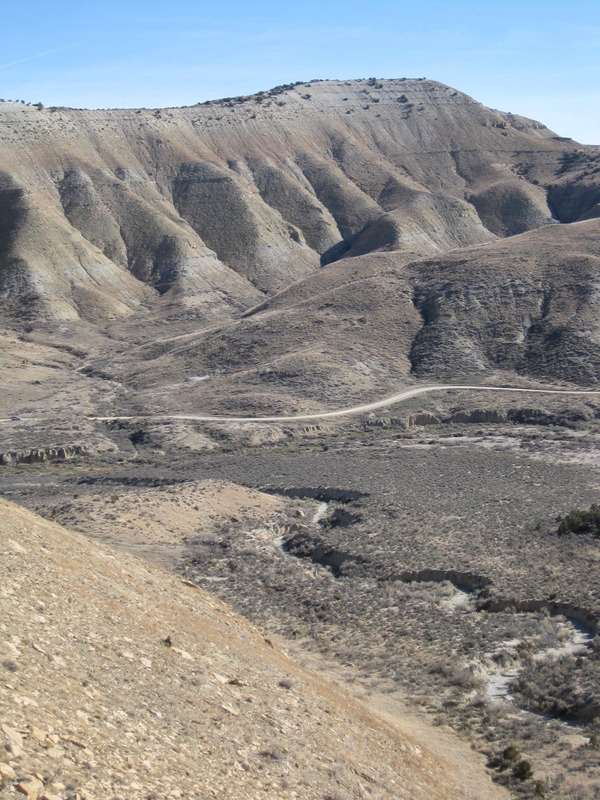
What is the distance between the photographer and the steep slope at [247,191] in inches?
3748

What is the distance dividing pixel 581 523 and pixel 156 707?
21016 mm

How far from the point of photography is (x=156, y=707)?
40.1 feet

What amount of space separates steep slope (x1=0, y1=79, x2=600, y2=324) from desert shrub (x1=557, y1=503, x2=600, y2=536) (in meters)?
64.3

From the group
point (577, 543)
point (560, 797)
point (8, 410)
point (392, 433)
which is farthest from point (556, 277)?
point (560, 797)

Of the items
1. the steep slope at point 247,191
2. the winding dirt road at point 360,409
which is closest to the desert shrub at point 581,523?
the winding dirt road at point 360,409

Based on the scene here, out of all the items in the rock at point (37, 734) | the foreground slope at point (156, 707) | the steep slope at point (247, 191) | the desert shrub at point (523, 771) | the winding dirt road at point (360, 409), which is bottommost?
the desert shrub at point (523, 771)

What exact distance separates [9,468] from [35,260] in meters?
47.5

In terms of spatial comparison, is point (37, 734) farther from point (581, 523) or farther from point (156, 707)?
point (581, 523)

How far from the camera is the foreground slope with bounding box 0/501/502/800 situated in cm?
1012

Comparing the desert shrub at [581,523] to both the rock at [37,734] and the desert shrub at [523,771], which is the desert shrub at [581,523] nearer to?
the desert shrub at [523,771]

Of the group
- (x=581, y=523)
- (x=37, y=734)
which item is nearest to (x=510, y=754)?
(x=37, y=734)

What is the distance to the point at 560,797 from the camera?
14.8 meters

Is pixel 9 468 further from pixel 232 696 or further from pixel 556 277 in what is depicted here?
pixel 556 277

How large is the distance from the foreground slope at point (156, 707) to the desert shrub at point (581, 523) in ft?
47.9
